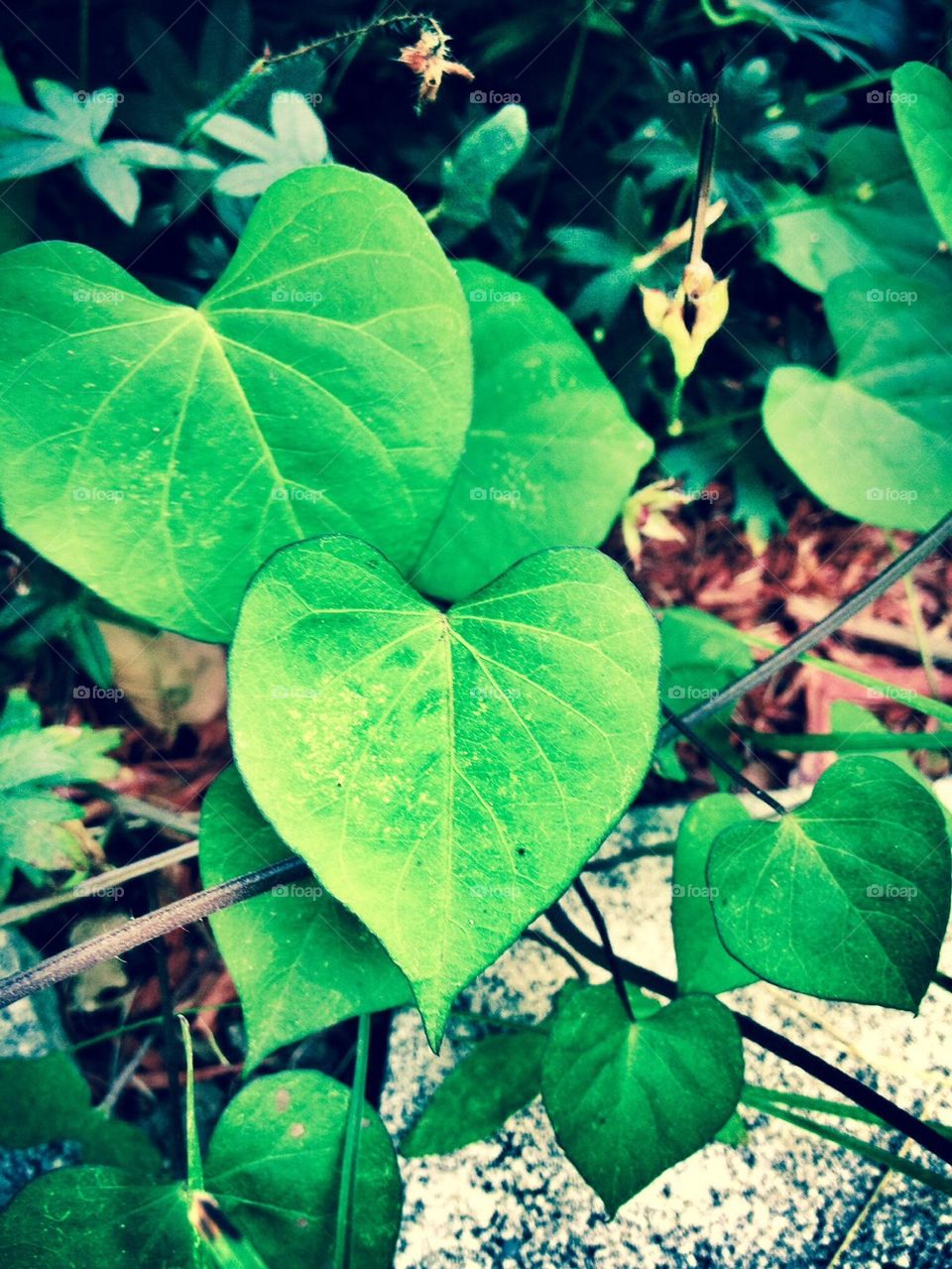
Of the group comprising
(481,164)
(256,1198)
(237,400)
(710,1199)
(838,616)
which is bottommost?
(710,1199)

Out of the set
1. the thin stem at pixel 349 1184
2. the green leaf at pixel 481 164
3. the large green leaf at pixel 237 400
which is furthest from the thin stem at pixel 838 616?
the green leaf at pixel 481 164

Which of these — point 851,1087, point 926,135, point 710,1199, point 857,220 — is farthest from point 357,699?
point 857,220

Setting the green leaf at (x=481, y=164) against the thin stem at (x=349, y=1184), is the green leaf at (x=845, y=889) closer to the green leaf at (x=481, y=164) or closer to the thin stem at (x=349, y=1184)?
the thin stem at (x=349, y=1184)

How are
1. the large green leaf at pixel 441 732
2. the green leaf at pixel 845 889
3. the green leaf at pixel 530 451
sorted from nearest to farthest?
the large green leaf at pixel 441 732 < the green leaf at pixel 845 889 < the green leaf at pixel 530 451

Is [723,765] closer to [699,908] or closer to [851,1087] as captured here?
[699,908]

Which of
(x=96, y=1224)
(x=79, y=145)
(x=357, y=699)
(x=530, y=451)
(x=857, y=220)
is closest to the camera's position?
(x=357, y=699)
